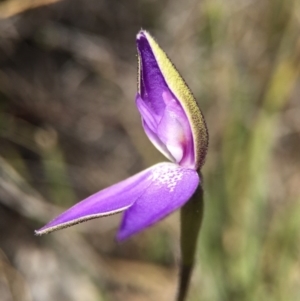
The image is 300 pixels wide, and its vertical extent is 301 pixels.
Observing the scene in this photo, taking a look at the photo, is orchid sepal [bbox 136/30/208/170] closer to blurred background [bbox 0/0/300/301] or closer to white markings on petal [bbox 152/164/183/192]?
white markings on petal [bbox 152/164/183/192]

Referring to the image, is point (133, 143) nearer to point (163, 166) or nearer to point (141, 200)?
point (163, 166)

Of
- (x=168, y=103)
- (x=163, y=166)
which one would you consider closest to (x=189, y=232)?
(x=163, y=166)

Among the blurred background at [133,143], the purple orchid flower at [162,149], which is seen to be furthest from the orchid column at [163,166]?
the blurred background at [133,143]

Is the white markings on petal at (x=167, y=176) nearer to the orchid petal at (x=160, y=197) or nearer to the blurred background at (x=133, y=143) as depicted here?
the orchid petal at (x=160, y=197)

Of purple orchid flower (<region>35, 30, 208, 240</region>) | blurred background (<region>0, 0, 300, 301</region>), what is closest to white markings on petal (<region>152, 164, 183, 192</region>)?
purple orchid flower (<region>35, 30, 208, 240</region>)

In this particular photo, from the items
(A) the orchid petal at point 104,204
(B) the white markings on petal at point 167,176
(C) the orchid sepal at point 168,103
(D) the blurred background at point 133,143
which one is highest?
(C) the orchid sepal at point 168,103

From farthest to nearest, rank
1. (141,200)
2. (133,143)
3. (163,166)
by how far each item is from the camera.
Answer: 1. (133,143)
2. (163,166)
3. (141,200)

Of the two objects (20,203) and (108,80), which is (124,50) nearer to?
(108,80)
